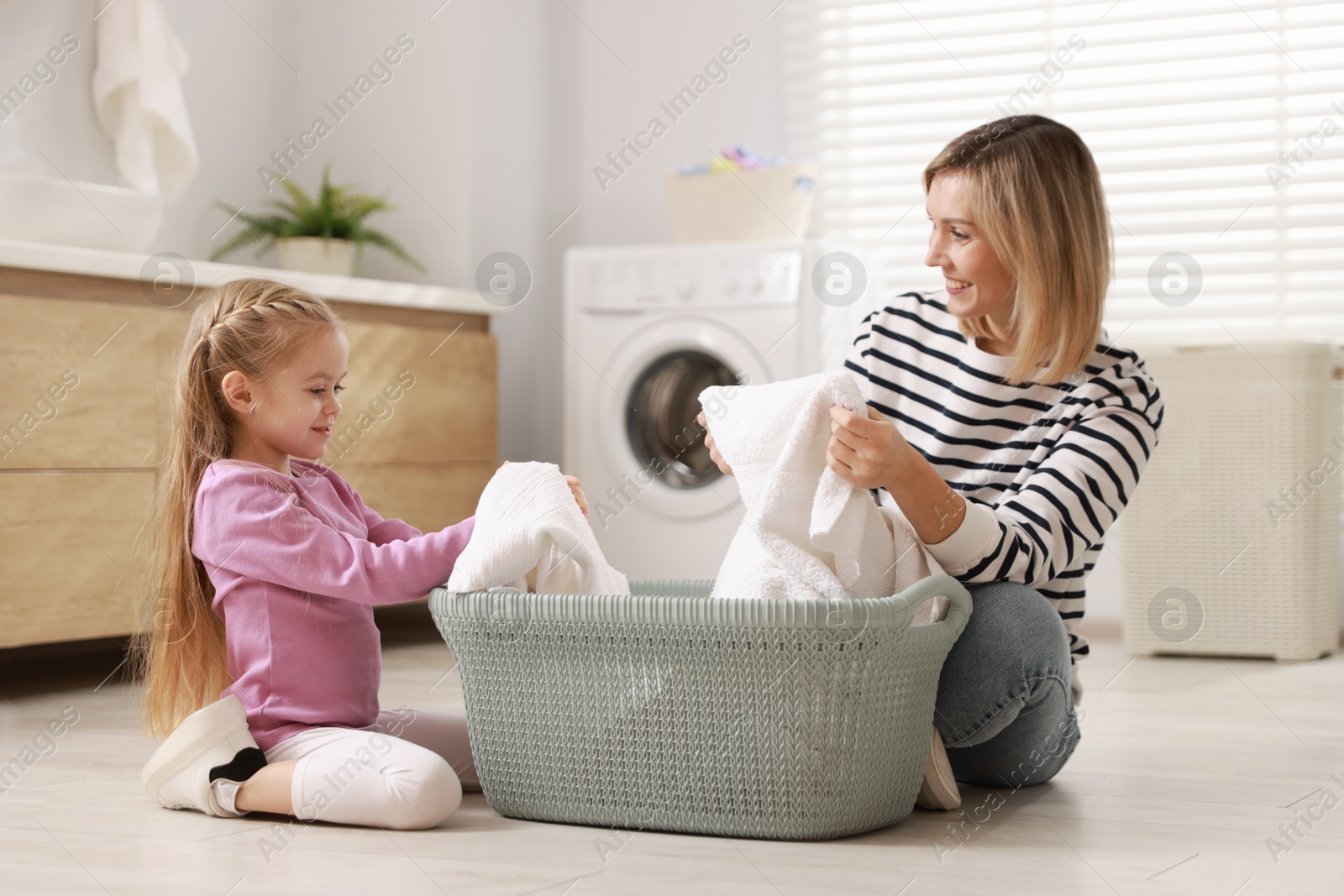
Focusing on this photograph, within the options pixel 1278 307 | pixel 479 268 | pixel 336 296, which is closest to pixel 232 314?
pixel 336 296

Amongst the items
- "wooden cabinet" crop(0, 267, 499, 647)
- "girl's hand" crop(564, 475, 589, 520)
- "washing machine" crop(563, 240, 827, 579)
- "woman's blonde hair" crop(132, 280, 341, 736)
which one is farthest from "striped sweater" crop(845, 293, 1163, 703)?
"washing machine" crop(563, 240, 827, 579)

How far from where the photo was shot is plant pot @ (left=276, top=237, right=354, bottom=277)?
3.14m

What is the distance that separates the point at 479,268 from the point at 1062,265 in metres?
2.13

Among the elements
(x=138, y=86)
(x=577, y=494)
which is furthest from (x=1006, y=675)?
(x=138, y=86)

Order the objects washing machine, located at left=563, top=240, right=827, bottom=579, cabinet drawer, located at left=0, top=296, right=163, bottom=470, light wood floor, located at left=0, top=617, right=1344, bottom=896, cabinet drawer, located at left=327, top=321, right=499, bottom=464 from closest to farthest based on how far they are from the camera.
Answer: light wood floor, located at left=0, top=617, right=1344, bottom=896 < cabinet drawer, located at left=0, top=296, right=163, bottom=470 < cabinet drawer, located at left=327, top=321, right=499, bottom=464 < washing machine, located at left=563, top=240, right=827, bottom=579

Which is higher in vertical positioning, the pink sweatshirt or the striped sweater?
the striped sweater

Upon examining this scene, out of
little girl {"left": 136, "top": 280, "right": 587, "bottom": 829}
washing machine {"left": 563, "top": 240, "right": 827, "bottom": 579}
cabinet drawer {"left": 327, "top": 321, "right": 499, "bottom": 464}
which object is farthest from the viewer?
washing machine {"left": 563, "top": 240, "right": 827, "bottom": 579}

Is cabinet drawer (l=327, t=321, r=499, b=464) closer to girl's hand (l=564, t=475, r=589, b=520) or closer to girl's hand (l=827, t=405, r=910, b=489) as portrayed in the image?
girl's hand (l=564, t=475, r=589, b=520)

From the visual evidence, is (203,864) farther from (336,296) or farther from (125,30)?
(125,30)

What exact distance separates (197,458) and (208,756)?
32 centimetres

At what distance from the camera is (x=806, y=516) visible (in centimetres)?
134

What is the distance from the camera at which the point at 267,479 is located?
146 centimetres

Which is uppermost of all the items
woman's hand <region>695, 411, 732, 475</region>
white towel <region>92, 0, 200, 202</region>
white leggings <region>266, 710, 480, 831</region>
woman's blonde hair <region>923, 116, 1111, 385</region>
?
white towel <region>92, 0, 200, 202</region>

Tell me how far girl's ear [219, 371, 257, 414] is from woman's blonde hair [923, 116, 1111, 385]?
0.83 metres
